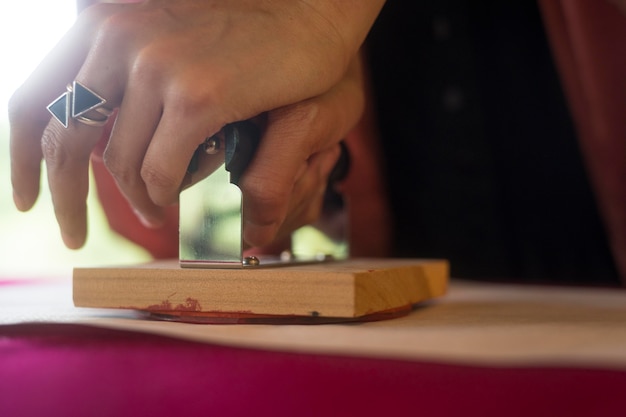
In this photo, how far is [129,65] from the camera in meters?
0.44

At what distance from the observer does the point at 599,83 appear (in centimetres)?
70

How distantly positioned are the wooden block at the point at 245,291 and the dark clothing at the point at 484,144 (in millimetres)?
433

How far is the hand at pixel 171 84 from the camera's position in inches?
16.8

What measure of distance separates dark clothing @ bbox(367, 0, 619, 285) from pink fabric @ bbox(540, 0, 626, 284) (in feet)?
0.30

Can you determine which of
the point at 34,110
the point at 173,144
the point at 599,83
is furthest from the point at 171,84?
the point at 599,83

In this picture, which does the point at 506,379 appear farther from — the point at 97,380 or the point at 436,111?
the point at 436,111

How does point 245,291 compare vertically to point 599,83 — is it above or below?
below

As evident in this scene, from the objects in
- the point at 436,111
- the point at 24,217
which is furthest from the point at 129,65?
the point at 24,217

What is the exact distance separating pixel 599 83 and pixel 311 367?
50 cm

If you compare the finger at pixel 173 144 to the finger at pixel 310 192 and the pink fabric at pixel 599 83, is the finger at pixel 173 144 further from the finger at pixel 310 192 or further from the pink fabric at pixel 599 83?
the pink fabric at pixel 599 83

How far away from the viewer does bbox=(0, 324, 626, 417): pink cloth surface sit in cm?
30

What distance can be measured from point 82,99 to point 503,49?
0.56 meters

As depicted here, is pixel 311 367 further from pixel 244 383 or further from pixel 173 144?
pixel 173 144

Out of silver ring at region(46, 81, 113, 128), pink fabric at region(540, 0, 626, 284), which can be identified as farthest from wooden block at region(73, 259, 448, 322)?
pink fabric at region(540, 0, 626, 284)
